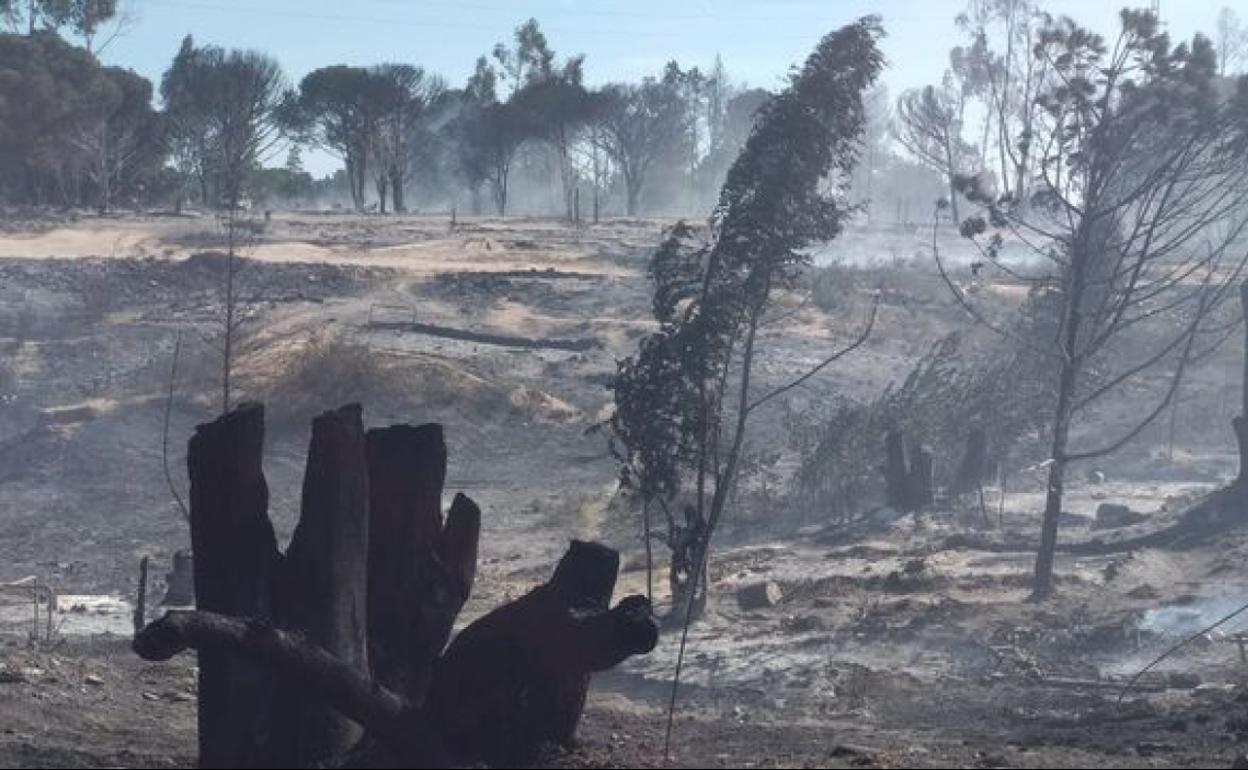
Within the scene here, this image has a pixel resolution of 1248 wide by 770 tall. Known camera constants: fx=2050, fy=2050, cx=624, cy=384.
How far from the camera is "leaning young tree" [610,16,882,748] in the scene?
1961 cm

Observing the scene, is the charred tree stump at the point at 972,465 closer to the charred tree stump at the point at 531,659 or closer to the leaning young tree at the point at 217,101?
the charred tree stump at the point at 531,659

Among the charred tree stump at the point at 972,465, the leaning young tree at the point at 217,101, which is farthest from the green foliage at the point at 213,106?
the charred tree stump at the point at 972,465

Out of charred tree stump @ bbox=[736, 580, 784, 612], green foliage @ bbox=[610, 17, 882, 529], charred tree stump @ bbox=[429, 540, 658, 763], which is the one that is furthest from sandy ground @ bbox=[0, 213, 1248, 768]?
green foliage @ bbox=[610, 17, 882, 529]

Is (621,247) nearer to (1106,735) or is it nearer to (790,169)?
(790,169)

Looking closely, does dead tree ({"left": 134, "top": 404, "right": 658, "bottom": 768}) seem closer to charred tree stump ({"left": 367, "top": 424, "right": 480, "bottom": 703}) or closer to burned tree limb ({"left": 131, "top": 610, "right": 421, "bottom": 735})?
burned tree limb ({"left": 131, "top": 610, "right": 421, "bottom": 735})

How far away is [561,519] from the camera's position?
30.1 m

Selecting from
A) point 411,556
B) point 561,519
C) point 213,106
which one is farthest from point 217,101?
point 411,556

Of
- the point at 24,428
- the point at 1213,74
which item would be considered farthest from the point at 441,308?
the point at 1213,74

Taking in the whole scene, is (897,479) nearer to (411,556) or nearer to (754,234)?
(754,234)

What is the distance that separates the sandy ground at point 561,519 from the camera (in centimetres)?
1387

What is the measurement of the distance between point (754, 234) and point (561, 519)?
11114 mm

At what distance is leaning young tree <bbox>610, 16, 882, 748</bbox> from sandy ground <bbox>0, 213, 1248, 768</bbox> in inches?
93.5

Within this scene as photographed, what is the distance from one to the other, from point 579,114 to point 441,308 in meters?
33.9

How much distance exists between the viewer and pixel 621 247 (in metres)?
54.7
